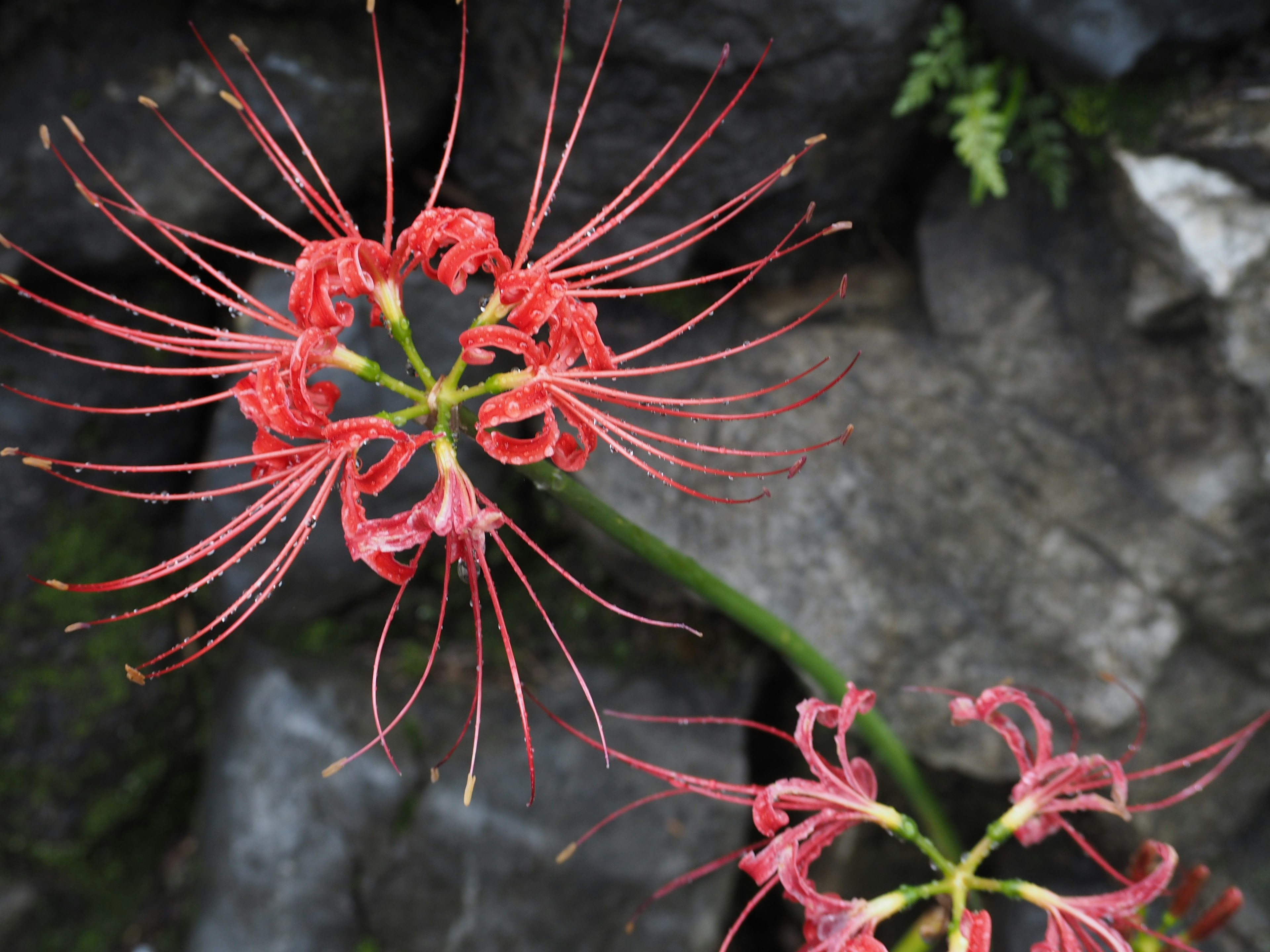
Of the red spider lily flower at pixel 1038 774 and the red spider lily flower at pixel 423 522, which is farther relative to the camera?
the red spider lily flower at pixel 1038 774

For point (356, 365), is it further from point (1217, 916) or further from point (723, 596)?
point (1217, 916)

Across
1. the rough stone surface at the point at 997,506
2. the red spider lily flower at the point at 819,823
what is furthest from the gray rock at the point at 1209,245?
the red spider lily flower at the point at 819,823

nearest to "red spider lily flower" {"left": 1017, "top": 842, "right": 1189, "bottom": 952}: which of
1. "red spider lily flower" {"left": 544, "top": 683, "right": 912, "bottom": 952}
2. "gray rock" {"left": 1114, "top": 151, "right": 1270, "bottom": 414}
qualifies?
"red spider lily flower" {"left": 544, "top": 683, "right": 912, "bottom": 952}

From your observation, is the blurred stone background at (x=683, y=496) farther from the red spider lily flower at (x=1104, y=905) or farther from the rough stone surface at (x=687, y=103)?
the red spider lily flower at (x=1104, y=905)

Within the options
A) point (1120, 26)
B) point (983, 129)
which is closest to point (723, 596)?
point (983, 129)

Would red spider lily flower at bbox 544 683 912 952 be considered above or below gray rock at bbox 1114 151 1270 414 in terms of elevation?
below

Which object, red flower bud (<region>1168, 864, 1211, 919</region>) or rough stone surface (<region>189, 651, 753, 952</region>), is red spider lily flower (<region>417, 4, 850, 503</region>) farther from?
rough stone surface (<region>189, 651, 753, 952</region>)
